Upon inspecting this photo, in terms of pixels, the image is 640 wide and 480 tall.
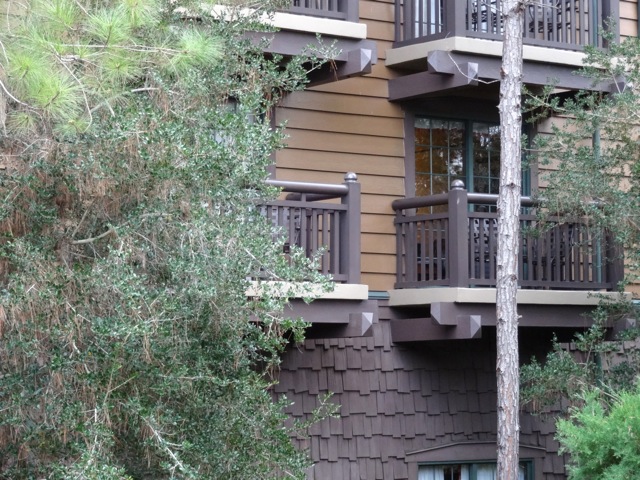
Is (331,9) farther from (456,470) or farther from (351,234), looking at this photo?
(456,470)

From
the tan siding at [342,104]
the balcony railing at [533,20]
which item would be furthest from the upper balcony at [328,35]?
the balcony railing at [533,20]

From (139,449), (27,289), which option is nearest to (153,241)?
(27,289)

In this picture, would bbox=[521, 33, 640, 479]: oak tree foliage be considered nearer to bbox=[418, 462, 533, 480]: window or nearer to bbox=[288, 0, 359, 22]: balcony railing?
bbox=[418, 462, 533, 480]: window

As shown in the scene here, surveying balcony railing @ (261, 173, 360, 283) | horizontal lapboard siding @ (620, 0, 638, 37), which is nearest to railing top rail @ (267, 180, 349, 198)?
balcony railing @ (261, 173, 360, 283)

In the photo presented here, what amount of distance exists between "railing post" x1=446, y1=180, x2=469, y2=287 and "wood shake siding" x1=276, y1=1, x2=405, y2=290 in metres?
1.32

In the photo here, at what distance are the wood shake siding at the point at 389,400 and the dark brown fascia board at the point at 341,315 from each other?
0.72m

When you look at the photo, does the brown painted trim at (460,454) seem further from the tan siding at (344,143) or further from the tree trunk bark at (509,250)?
the tan siding at (344,143)

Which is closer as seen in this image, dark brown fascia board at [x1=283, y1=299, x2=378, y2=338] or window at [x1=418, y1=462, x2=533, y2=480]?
dark brown fascia board at [x1=283, y1=299, x2=378, y2=338]

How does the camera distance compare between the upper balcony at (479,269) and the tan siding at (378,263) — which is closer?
the upper balcony at (479,269)

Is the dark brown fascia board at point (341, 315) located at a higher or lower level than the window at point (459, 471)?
higher

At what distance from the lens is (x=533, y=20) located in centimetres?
1328

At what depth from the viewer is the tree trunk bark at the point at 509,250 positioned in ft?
32.7

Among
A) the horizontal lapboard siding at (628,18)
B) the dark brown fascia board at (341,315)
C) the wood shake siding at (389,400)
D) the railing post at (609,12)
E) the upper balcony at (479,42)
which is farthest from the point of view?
the horizontal lapboard siding at (628,18)

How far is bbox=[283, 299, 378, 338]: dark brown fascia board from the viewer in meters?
11.0
